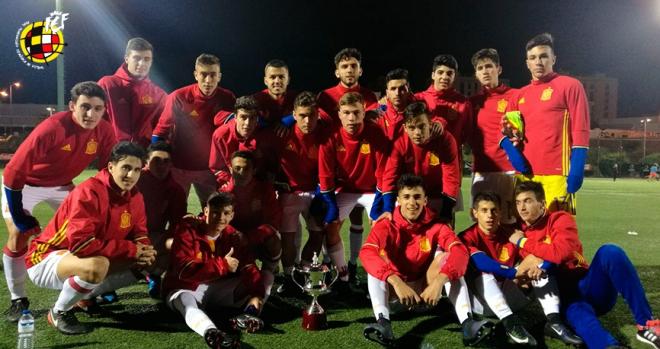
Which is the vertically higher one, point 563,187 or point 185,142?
point 185,142

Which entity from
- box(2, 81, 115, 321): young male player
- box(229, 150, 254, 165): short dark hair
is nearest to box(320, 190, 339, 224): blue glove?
box(229, 150, 254, 165): short dark hair

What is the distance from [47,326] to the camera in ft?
11.0

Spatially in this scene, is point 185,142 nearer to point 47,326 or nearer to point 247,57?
point 47,326

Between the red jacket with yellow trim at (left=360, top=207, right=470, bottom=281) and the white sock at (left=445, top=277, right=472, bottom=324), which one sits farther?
the red jacket with yellow trim at (left=360, top=207, right=470, bottom=281)

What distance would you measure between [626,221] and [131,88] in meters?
8.80

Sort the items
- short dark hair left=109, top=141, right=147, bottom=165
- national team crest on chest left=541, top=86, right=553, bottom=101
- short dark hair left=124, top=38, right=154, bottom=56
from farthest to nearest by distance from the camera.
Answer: short dark hair left=124, top=38, right=154, bottom=56, national team crest on chest left=541, top=86, right=553, bottom=101, short dark hair left=109, top=141, right=147, bottom=165

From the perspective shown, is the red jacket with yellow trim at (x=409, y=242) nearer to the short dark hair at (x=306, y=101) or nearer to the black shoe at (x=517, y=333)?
the black shoe at (x=517, y=333)

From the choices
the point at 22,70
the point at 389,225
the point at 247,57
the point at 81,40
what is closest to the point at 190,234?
the point at 389,225

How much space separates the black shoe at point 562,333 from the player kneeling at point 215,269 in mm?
1856

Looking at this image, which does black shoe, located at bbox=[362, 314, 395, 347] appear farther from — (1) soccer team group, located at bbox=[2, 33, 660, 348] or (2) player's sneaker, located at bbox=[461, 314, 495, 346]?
(2) player's sneaker, located at bbox=[461, 314, 495, 346]

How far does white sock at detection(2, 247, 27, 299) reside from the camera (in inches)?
142

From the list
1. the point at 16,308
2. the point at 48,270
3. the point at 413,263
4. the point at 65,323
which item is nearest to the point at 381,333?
the point at 413,263

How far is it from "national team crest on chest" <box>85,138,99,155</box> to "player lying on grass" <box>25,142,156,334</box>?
71cm

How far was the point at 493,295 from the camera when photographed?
10.6 ft
